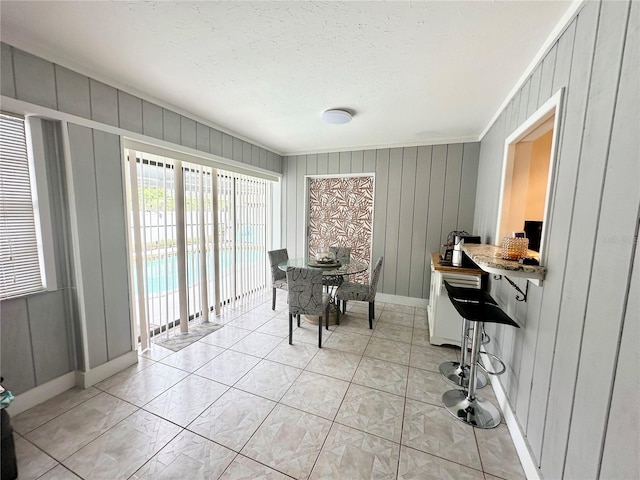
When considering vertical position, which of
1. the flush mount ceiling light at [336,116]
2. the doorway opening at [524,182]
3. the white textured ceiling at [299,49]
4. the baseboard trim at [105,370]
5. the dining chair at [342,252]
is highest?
the white textured ceiling at [299,49]

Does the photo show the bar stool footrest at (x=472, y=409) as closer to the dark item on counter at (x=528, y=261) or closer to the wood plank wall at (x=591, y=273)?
the wood plank wall at (x=591, y=273)

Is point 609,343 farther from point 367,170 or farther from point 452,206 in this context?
point 367,170

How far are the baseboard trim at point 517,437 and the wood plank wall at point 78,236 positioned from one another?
3.09m

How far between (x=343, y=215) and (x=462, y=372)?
2.83 meters

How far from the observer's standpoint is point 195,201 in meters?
2.98

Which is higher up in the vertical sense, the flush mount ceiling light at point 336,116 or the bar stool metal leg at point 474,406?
the flush mount ceiling light at point 336,116

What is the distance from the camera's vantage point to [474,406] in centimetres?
184

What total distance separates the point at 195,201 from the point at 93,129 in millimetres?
1131

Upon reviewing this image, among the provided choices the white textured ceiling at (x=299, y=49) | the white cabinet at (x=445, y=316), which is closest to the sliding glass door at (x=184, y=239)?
the white textured ceiling at (x=299, y=49)

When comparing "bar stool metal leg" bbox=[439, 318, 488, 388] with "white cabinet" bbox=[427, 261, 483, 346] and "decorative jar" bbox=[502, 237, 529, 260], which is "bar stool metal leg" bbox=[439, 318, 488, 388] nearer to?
"white cabinet" bbox=[427, 261, 483, 346]

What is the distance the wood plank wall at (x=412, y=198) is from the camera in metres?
3.54

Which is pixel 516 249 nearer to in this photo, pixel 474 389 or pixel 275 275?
pixel 474 389

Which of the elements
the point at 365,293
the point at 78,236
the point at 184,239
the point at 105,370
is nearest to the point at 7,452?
the point at 105,370

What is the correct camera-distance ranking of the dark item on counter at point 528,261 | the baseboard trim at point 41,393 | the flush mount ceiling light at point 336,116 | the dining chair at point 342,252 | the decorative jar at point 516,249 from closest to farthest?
the dark item on counter at point 528,261 → the decorative jar at point 516,249 → the baseboard trim at point 41,393 → the flush mount ceiling light at point 336,116 → the dining chair at point 342,252
